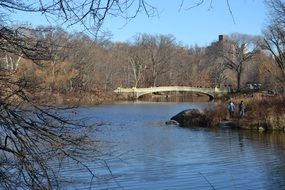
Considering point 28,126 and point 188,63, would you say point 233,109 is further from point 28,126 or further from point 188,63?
point 188,63

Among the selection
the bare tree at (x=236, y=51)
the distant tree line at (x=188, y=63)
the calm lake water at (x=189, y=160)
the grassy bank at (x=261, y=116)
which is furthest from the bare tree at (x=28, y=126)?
the bare tree at (x=236, y=51)

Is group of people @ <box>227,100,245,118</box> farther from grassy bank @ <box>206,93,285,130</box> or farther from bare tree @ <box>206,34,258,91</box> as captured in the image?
bare tree @ <box>206,34,258,91</box>

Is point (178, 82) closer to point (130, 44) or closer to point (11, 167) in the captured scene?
point (130, 44)

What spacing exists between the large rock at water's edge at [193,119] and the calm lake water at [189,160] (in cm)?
546

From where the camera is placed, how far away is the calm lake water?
15.9 meters

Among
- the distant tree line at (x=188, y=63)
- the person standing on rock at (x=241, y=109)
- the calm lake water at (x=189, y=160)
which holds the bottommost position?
the calm lake water at (x=189, y=160)

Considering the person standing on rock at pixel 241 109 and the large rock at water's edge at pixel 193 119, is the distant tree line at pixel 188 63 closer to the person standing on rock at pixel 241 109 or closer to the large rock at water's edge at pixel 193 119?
the large rock at water's edge at pixel 193 119

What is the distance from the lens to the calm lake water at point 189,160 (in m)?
15.9

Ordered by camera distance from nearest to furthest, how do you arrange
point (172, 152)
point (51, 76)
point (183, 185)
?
1. point (51, 76)
2. point (183, 185)
3. point (172, 152)

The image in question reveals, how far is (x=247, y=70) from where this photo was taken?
103m

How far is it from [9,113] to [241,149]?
19.9 m

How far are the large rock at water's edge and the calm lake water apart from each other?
5461mm

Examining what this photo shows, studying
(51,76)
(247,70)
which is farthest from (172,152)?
(247,70)

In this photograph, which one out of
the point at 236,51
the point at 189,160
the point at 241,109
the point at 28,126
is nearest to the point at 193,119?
the point at 241,109
